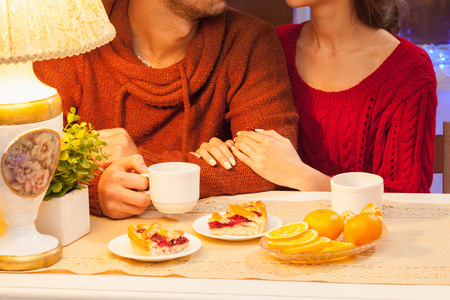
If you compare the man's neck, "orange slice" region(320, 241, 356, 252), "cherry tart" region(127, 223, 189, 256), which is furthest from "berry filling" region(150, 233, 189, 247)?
the man's neck

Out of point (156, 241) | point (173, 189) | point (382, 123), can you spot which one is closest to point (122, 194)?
point (173, 189)

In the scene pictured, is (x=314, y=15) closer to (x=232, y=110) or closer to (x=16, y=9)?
(x=232, y=110)

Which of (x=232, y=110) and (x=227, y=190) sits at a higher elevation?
(x=232, y=110)

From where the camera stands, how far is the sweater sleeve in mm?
1864

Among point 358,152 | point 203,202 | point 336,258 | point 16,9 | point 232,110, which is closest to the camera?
point 16,9

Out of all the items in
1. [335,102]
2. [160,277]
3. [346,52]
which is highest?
[346,52]

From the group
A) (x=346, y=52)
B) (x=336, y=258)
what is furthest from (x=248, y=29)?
(x=336, y=258)

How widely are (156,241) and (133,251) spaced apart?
48 millimetres

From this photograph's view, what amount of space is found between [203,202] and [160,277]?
1.30 feet

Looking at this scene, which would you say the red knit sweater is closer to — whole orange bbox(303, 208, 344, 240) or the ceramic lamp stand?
whole orange bbox(303, 208, 344, 240)

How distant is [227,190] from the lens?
152 centimetres

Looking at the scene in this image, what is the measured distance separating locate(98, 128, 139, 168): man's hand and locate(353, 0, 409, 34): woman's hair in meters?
0.86

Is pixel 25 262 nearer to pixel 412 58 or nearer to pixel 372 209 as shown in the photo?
pixel 372 209

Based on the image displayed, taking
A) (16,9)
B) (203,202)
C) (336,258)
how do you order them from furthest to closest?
1. (203,202)
2. (336,258)
3. (16,9)
